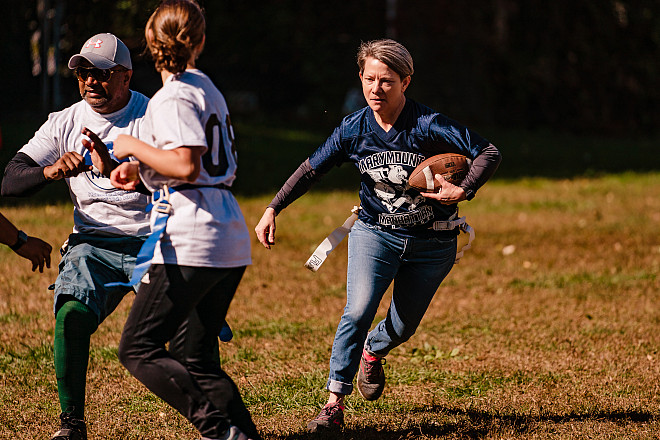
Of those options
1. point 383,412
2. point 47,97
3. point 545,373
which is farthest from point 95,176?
point 47,97

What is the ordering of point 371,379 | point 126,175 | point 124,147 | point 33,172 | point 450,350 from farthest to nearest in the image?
point 450,350 → point 371,379 → point 33,172 → point 126,175 → point 124,147

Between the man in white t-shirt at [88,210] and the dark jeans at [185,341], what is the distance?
80 cm

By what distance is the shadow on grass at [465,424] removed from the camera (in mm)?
4754

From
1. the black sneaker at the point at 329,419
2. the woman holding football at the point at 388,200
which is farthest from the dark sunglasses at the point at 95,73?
the black sneaker at the point at 329,419

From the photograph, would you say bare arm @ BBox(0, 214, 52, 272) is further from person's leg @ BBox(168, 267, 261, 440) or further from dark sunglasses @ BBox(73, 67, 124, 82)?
person's leg @ BBox(168, 267, 261, 440)

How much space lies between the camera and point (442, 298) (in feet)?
27.2

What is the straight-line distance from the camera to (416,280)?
194 inches

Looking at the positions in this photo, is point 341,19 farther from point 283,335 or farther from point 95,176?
point 95,176

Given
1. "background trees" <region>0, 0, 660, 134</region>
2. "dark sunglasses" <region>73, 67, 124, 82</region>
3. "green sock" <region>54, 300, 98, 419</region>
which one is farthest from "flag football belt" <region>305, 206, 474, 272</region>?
"background trees" <region>0, 0, 660, 134</region>

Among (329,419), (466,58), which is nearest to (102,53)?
(329,419)

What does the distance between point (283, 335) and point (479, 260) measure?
3716 mm

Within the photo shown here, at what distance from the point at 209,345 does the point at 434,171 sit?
157 centimetres

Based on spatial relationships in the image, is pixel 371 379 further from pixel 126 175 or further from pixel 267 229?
pixel 126 175

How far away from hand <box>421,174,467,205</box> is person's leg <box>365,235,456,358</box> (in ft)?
1.15
